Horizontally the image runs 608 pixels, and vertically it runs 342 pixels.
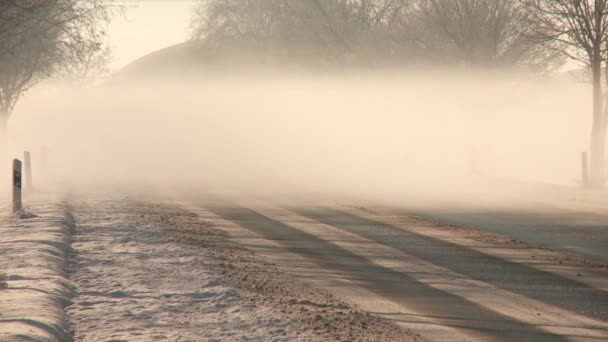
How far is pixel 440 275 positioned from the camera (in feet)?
30.3

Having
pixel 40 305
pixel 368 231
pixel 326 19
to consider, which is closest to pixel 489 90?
pixel 326 19

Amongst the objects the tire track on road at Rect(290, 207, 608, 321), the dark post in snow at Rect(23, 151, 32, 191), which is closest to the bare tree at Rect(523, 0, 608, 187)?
the tire track on road at Rect(290, 207, 608, 321)

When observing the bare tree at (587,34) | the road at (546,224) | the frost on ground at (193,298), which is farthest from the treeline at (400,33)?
the frost on ground at (193,298)

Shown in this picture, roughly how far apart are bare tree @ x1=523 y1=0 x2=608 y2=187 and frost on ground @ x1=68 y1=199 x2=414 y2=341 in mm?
16608

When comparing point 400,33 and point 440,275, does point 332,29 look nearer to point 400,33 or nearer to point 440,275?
point 400,33

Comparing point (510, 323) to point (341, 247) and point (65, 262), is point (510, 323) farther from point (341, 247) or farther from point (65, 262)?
point (65, 262)

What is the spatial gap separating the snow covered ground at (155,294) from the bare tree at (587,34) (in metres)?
16.2

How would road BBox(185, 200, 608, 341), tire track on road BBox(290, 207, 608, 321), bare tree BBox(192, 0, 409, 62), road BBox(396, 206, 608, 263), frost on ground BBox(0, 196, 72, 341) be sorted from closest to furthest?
frost on ground BBox(0, 196, 72, 341)
road BBox(185, 200, 608, 341)
tire track on road BBox(290, 207, 608, 321)
road BBox(396, 206, 608, 263)
bare tree BBox(192, 0, 409, 62)

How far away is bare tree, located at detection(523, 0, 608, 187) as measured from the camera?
24.4 m

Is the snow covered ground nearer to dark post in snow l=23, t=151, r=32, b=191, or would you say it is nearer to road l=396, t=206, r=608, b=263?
road l=396, t=206, r=608, b=263

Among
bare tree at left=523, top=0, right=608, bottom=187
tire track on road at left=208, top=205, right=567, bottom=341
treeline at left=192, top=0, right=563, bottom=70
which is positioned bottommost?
tire track on road at left=208, top=205, right=567, bottom=341

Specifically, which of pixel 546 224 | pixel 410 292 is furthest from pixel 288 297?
pixel 546 224

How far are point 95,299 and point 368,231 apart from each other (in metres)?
5.87

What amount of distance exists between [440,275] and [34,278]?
15.1 feet
